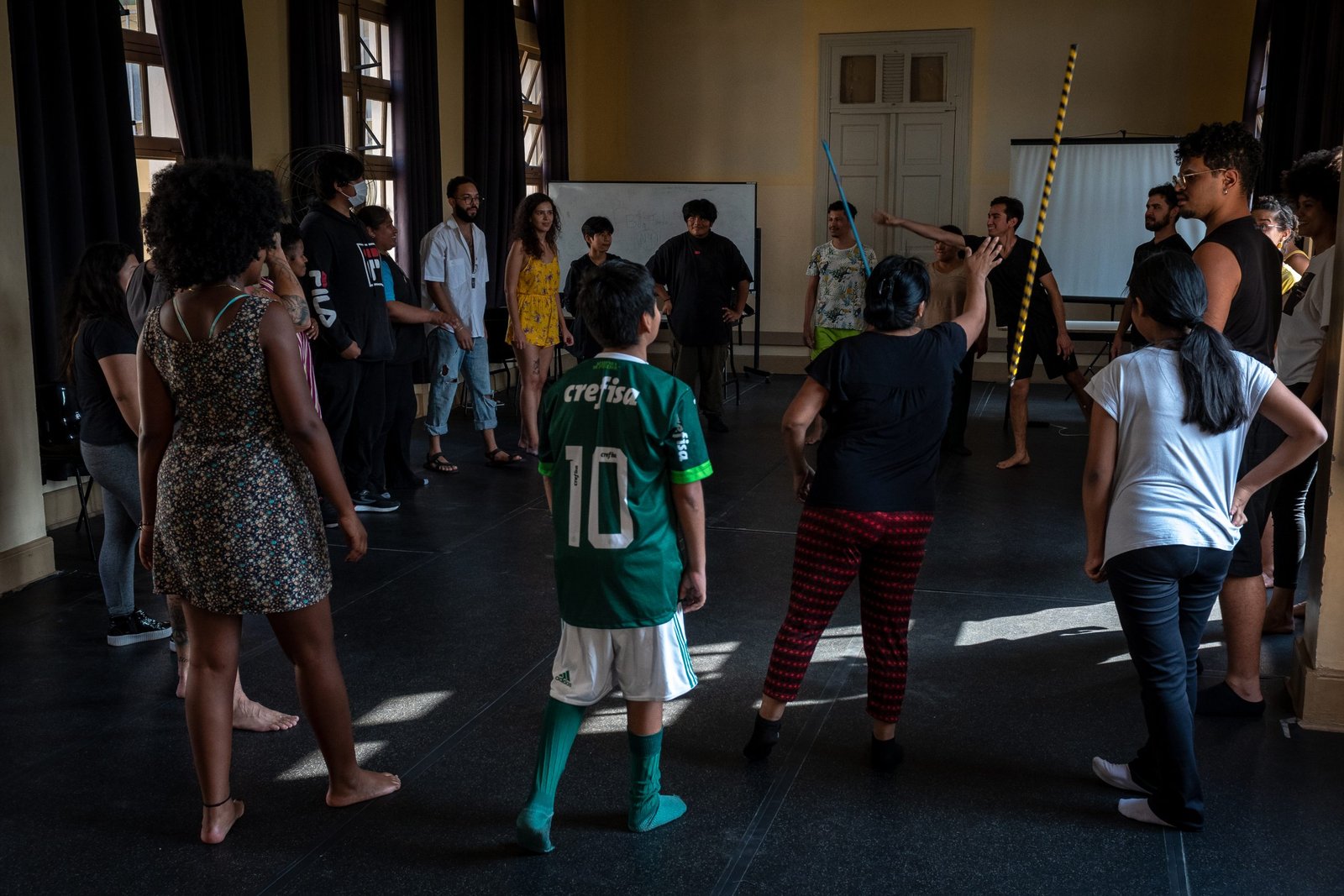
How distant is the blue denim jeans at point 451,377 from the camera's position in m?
6.68

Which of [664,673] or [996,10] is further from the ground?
[996,10]

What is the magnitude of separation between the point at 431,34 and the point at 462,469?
11.6 ft

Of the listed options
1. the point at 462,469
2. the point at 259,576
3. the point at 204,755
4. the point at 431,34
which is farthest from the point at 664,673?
the point at 431,34

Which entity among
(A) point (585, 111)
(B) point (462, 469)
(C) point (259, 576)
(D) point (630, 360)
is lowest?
(B) point (462, 469)

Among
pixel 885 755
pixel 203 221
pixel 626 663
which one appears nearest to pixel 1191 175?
pixel 885 755

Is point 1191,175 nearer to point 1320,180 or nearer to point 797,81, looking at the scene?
point 1320,180

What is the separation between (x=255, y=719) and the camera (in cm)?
329

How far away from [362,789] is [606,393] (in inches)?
44.7

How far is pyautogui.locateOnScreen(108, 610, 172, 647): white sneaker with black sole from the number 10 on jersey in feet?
6.96

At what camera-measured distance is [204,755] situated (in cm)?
266

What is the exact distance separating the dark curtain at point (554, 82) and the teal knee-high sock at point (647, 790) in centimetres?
895

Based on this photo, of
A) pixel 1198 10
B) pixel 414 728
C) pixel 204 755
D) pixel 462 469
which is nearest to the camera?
pixel 204 755

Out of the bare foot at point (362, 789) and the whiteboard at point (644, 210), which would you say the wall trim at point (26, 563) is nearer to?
the bare foot at point (362, 789)

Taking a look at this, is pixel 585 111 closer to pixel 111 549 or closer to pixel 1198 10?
pixel 1198 10
